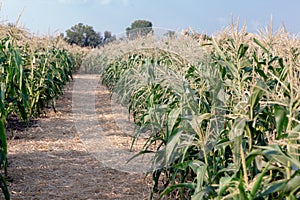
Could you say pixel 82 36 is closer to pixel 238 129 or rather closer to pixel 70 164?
pixel 70 164

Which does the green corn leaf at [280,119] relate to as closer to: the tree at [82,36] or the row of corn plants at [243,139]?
the row of corn plants at [243,139]

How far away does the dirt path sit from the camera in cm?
343

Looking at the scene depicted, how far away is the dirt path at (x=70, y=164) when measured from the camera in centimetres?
343

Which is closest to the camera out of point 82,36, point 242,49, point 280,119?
point 280,119

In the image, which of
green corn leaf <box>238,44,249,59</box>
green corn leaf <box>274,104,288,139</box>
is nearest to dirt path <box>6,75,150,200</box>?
green corn leaf <box>238,44,249,59</box>

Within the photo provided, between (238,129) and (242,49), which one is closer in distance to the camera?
(238,129)

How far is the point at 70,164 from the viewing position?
14.0 ft

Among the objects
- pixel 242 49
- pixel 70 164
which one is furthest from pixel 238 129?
pixel 70 164

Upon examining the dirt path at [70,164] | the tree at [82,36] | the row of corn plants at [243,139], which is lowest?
the dirt path at [70,164]

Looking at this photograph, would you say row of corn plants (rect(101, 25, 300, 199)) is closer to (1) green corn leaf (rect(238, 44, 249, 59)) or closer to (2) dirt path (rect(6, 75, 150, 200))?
(1) green corn leaf (rect(238, 44, 249, 59))

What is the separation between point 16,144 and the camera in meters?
4.89

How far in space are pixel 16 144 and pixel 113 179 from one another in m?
1.74

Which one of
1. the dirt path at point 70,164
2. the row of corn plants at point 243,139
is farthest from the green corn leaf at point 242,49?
the dirt path at point 70,164

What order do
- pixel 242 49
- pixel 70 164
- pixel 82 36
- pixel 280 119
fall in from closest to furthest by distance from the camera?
pixel 280 119 < pixel 242 49 < pixel 70 164 < pixel 82 36
